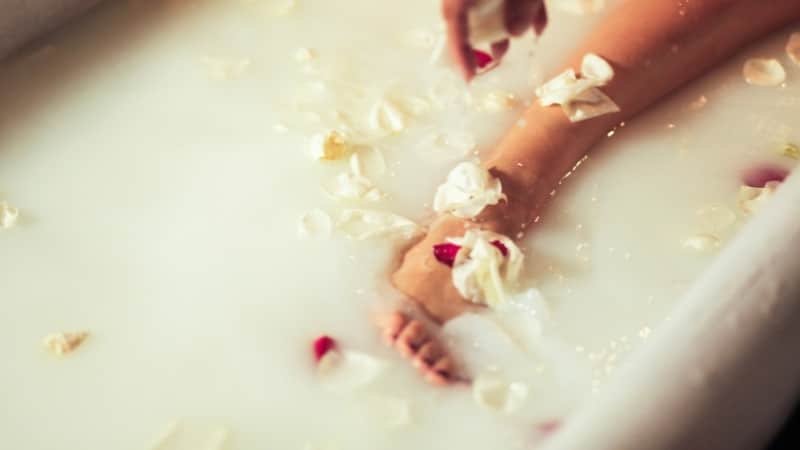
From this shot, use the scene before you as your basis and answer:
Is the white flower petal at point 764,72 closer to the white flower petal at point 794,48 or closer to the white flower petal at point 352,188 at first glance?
the white flower petal at point 794,48

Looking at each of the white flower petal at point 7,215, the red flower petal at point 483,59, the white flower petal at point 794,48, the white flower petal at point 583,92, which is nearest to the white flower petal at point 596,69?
the white flower petal at point 583,92

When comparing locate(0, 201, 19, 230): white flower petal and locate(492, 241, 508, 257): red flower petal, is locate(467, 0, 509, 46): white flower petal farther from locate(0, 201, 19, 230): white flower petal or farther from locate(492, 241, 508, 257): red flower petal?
locate(0, 201, 19, 230): white flower petal

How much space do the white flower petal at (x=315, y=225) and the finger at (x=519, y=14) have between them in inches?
13.6

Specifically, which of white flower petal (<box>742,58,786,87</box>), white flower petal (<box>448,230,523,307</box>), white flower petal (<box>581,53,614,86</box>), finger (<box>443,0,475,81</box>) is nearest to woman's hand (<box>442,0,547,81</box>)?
finger (<box>443,0,475,81</box>)

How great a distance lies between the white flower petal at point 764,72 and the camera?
127 cm

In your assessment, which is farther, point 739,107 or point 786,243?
point 739,107

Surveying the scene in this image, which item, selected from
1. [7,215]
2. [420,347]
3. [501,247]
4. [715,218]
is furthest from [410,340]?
[7,215]

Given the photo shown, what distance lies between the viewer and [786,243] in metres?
0.85

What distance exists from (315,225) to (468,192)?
17 cm

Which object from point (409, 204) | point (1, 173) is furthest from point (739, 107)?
point (1, 173)

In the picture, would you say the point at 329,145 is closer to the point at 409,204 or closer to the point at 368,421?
the point at 409,204

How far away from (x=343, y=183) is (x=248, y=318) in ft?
0.66

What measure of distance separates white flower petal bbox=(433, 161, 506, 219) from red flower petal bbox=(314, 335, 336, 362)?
196mm

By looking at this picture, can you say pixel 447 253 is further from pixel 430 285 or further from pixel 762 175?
pixel 762 175
